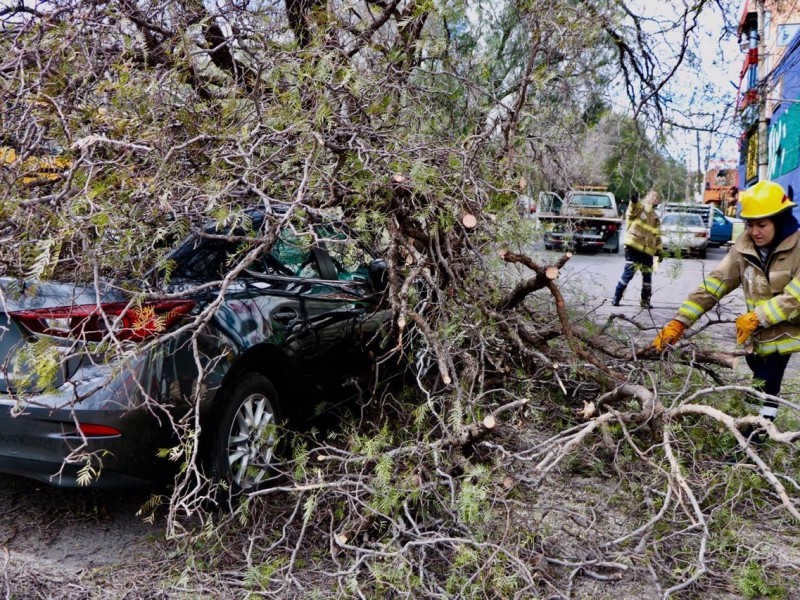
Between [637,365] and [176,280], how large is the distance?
295 cm

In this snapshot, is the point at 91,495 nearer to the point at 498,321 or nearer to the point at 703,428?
the point at 498,321

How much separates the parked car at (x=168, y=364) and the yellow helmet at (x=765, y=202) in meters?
2.40

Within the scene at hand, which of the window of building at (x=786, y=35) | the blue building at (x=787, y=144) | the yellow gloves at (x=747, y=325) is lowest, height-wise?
the yellow gloves at (x=747, y=325)

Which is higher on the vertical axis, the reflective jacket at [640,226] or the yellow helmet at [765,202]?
the yellow helmet at [765,202]

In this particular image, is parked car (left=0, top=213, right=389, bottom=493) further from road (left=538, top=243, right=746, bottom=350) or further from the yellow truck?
road (left=538, top=243, right=746, bottom=350)

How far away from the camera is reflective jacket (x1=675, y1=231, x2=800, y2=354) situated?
12.8 feet

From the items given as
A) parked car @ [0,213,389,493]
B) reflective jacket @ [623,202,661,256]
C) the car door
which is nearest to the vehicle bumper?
parked car @ [0,213,389,493]

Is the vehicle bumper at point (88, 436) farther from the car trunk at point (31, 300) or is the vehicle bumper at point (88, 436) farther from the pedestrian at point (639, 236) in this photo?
the pedestrian at point (639, 236)

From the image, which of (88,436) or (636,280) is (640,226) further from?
(88,436)

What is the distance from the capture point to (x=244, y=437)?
352 centimetres

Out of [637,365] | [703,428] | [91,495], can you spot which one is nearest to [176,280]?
[91,495]

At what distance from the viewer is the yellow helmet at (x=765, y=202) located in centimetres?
395

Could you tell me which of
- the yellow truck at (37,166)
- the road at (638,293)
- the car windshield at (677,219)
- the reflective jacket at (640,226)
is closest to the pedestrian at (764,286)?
the road at (638,293)

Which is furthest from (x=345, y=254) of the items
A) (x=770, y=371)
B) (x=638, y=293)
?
(x=638, y=293)
